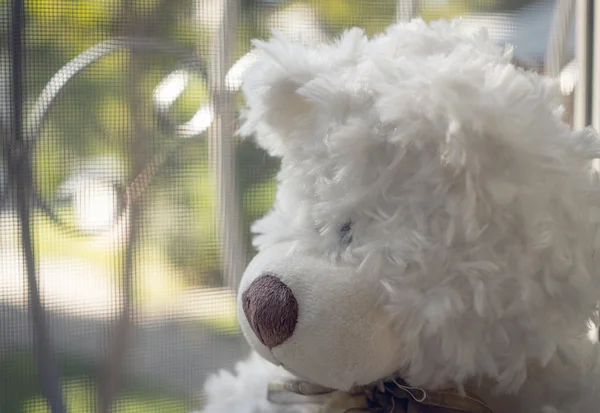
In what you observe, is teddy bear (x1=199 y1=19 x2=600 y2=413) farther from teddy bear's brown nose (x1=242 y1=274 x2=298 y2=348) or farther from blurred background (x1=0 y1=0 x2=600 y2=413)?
blurred background (x1=0 y1=0 x2=600 y2=413)

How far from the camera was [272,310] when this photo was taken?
1.93 feet

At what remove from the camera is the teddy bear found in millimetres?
574

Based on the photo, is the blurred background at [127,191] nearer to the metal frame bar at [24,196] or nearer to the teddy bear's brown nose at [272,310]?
the metal frame bar at [24,196]

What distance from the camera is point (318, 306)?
0.58 metres

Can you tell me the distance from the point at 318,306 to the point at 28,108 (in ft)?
1.42

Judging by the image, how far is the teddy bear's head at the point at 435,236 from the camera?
0.57m

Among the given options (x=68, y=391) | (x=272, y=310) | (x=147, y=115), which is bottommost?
(x=68, y=391)

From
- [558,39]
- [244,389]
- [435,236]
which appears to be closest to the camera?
[435,236]

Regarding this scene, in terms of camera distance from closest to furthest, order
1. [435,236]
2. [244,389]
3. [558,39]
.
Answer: [435,236], [244,389], [558,39]

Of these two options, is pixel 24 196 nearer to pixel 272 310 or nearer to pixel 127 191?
pixel 127 191

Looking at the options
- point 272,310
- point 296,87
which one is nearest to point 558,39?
point 296,87

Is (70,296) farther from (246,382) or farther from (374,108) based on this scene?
(374,108)

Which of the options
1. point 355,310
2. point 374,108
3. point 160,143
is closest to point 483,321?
point 355,310

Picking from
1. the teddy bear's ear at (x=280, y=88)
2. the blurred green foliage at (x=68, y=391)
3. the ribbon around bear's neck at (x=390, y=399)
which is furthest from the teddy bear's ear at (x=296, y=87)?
the blurred green foliage at (x=68, y=391)
